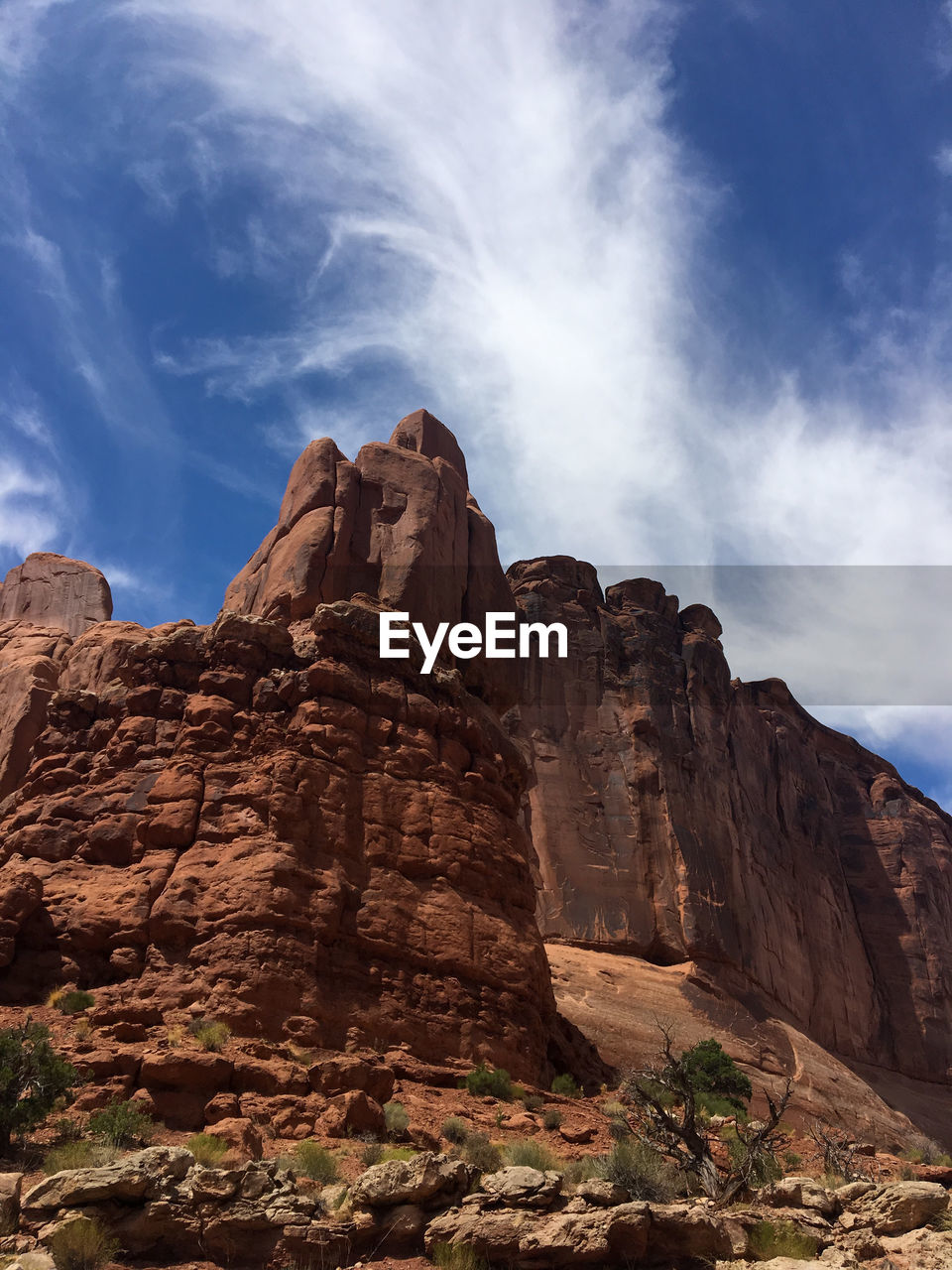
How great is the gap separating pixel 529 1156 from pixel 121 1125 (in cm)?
564

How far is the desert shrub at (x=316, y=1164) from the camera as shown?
13086 millimetres

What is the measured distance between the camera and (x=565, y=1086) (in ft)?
70.8

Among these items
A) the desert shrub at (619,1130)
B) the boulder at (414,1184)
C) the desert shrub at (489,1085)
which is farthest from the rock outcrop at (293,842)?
the boulder at (414,1184)

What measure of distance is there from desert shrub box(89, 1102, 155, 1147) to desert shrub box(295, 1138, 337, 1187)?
2.05 metres

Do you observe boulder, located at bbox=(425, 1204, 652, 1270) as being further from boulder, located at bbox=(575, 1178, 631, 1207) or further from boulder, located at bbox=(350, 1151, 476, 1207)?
boulder, located at bbox=(575, 1178, 631, 1207)

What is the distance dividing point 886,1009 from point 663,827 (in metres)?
21.2

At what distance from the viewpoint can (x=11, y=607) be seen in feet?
133

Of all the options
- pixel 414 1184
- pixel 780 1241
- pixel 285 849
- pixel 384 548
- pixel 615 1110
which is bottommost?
pixel 780 1241

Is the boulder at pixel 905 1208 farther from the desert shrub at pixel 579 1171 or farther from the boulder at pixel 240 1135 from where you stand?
the boulder at pixel 240 1135

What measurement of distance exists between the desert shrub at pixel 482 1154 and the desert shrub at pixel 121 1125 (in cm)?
436

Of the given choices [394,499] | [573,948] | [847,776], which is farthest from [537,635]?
[847,776]

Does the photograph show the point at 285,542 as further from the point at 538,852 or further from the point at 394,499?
the point at 538,852

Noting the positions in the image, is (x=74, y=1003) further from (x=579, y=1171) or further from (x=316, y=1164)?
(x=579, y=1171)

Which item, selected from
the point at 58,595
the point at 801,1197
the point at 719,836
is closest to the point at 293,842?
the point at 801,1197
